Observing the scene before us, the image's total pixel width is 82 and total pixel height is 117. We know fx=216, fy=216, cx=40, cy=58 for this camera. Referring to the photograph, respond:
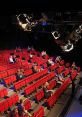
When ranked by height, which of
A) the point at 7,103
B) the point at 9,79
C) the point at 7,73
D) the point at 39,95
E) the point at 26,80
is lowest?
the point at 39,95

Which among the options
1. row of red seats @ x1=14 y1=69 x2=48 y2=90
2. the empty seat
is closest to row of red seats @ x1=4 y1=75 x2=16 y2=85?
row of red seats @ x1=14 y1=69 x2=48 y2=90

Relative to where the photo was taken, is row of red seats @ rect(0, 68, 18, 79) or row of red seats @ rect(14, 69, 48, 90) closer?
row of red seats @ rect(14, 69, 48, 90)

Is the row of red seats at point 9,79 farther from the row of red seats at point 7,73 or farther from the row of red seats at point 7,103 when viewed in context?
the row of red seats at point 7,103

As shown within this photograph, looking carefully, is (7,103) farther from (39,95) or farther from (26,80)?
(26,80)

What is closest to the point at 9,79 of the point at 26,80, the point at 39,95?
the point at 26,80

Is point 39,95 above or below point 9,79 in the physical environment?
below

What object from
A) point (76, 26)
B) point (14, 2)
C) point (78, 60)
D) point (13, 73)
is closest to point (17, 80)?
point (13, 73)

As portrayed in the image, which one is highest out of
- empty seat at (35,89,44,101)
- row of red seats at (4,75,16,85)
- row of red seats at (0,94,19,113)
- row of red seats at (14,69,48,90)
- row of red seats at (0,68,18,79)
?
row of red seats at (0,68,18,79)

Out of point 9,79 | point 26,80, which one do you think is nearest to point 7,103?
point 9,79

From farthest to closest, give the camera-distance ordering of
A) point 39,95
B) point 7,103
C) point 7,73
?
point 7,73
point 39,95
point 7,103

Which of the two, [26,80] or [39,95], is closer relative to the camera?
[39,95]

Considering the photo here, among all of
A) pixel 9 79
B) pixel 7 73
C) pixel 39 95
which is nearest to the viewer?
pixel 39 95

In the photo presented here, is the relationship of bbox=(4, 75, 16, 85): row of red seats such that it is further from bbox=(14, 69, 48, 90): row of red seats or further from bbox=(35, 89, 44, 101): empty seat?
bbox=(35, 89, 44, 101): empty seat

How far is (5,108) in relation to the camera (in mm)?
6363
